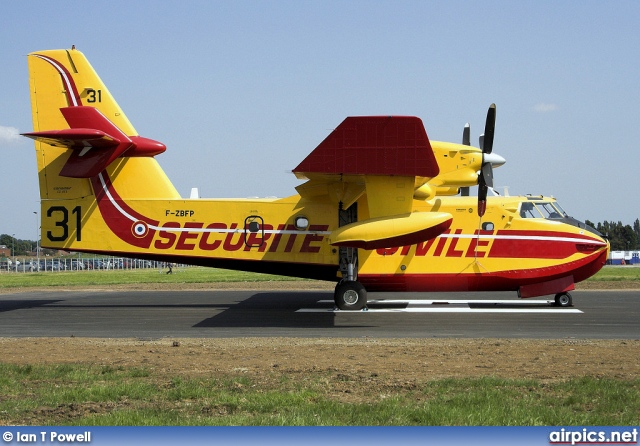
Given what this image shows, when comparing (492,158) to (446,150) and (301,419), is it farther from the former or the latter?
(301,419)

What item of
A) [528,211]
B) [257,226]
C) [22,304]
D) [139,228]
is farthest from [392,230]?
[22,304]

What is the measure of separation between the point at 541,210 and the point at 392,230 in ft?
20.9

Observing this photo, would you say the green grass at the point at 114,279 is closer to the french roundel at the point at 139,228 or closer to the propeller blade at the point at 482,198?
the french roundel at the point at 139,228

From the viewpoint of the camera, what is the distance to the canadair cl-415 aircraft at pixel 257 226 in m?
20.6

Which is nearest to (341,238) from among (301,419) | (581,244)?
(581,244)

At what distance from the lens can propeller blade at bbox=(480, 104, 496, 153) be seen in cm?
1866

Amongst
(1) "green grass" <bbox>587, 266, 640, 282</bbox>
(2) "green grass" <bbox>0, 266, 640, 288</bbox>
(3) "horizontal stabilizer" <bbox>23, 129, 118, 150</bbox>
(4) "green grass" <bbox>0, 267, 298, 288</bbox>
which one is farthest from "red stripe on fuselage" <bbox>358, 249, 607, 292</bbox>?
(4) "green grass" <bbox>0, 267, 298, 288</bbox>

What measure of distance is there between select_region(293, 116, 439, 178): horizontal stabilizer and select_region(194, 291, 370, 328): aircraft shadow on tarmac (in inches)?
151

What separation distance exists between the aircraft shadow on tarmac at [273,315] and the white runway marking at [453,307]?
756 mm

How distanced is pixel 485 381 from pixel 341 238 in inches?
347

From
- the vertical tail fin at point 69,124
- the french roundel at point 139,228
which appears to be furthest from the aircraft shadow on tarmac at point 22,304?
the french roundel at point 139,228

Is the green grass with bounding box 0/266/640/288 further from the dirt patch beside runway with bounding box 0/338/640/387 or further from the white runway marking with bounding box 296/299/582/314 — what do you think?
the dirt patch beside runway with bounding box 0/338/640/387

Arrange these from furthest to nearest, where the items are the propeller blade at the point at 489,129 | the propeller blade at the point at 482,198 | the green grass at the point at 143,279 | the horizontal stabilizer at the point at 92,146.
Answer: the green grass at the point at 143,279 < the horizontal stabilizer at the point at 92,146 < the propeller blade at the point at 482,198 < the propeller blade at the point at 489,129

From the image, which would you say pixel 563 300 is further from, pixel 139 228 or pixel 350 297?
pixel 139 228
